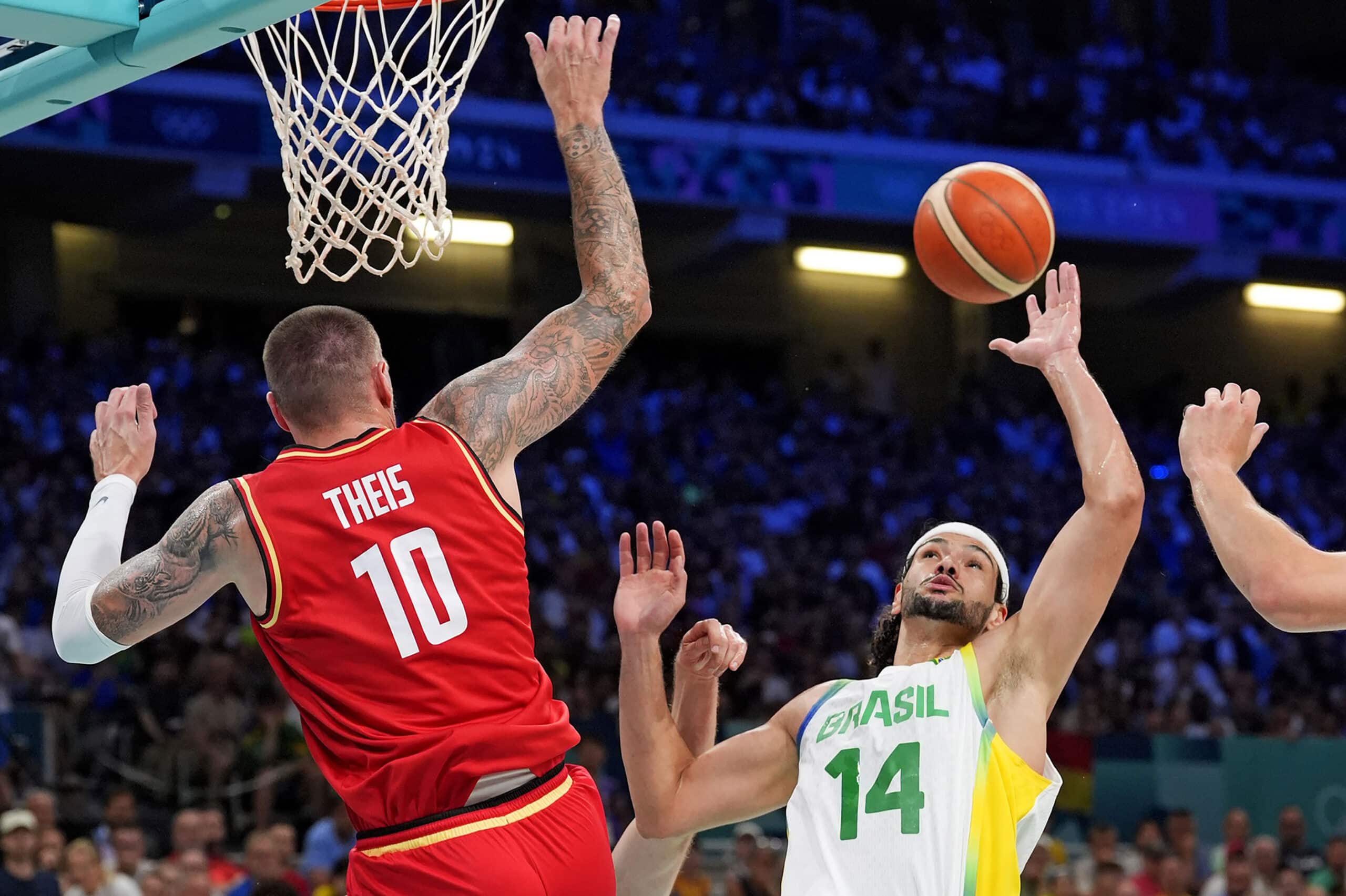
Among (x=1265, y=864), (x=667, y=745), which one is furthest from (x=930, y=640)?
(x=1265, y=864)

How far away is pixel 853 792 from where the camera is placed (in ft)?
11.9

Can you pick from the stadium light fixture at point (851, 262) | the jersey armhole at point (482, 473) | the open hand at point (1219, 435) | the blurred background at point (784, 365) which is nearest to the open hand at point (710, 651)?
the jersey armhole at point (482, 473)

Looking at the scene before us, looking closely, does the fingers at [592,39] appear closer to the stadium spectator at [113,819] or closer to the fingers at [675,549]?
the fingers at [675,549]

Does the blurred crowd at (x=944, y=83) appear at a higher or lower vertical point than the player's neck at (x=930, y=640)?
higher

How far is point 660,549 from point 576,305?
0.62m

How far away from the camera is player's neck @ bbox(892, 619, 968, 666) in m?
3.90

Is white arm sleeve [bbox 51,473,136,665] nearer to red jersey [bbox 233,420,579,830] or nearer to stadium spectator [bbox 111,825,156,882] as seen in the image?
red jersey [bbox 233,420,579,830]

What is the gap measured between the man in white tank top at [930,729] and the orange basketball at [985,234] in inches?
44.8

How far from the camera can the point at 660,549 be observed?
3748mm

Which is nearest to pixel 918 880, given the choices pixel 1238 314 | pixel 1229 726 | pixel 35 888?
pixel 35 888

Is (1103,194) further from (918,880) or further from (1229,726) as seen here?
(918,880)

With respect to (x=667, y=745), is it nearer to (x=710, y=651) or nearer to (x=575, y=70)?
(x=710, y=651)

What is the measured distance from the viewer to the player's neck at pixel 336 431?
3.23 m

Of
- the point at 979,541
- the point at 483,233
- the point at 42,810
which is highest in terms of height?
the point at 483,233
